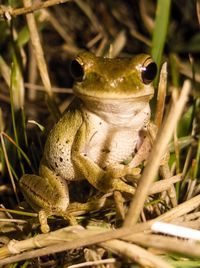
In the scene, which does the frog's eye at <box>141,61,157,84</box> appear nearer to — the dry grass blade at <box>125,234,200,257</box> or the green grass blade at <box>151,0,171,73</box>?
the green grass blade at <box>151,0,171,73</box>

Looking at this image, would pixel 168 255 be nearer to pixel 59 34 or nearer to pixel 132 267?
pixel 132 267

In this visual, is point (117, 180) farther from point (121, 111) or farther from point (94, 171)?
point (121, 111)

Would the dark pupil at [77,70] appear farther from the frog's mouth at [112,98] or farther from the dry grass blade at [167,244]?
the dry grass blade at [167,244]

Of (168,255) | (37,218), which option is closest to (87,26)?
(37,218)

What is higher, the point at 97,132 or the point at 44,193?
the point at 97,132

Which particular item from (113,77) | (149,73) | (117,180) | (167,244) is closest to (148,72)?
(149,73)

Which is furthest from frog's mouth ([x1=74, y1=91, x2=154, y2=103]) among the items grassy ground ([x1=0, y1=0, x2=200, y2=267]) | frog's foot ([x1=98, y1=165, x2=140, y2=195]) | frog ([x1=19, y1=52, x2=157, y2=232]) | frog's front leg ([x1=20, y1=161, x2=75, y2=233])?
frog's front leg ([x1=20, y1=161, x2=75, y2=233])

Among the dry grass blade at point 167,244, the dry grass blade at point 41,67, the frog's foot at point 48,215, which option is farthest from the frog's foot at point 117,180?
the dry grass blade at point 41,67
